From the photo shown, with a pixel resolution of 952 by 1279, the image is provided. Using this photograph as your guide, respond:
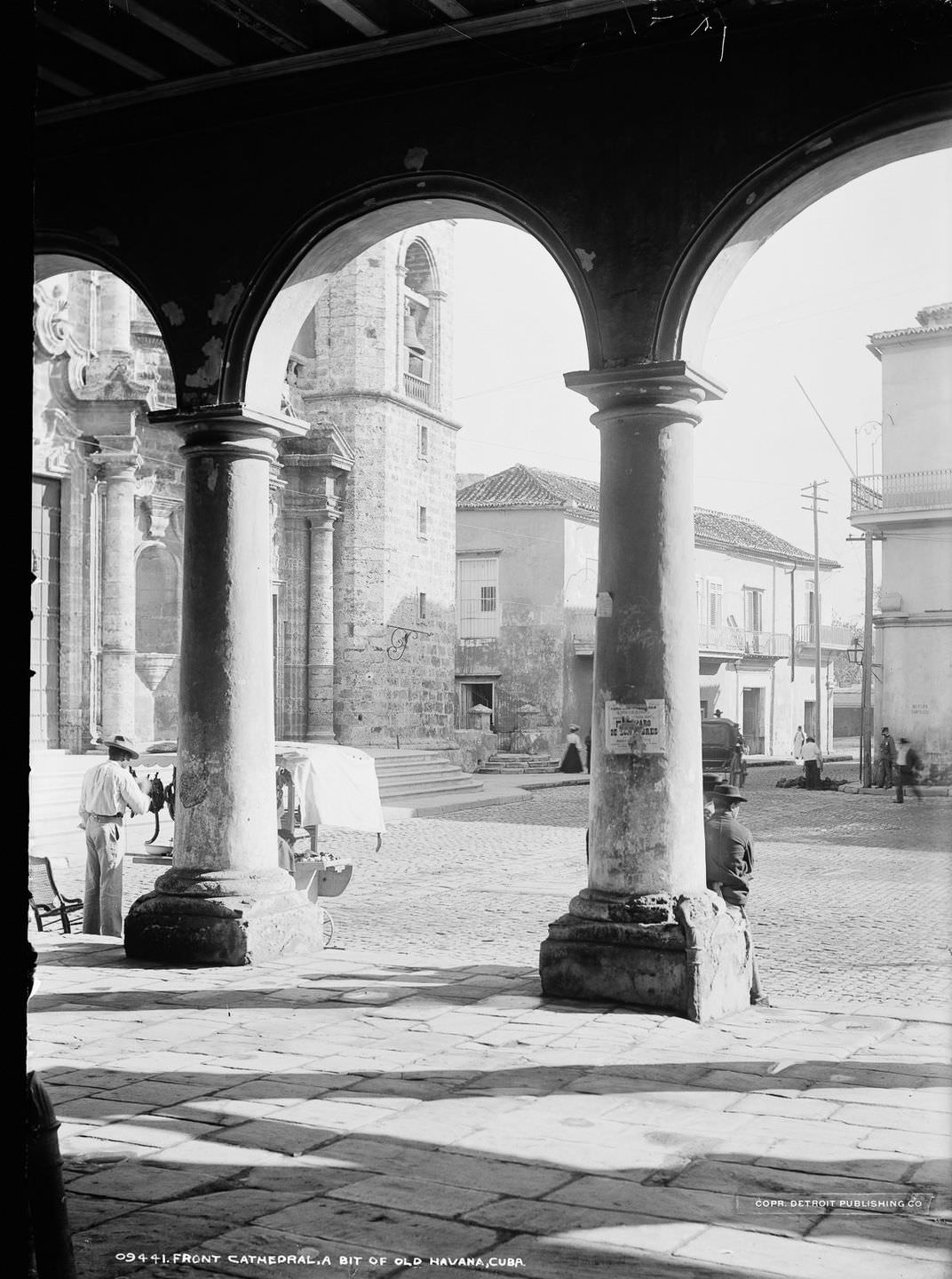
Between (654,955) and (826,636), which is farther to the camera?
(826,636)

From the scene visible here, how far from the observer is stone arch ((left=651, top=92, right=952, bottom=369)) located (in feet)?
19.2

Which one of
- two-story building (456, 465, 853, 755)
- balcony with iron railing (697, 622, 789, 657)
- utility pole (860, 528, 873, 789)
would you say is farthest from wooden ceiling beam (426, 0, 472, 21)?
balcony with iron railing (697, 622, 789, 657)

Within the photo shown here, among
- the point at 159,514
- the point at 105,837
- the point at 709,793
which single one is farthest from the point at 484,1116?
the point at 159,514

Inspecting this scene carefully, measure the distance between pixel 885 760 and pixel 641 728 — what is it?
63.6 feet

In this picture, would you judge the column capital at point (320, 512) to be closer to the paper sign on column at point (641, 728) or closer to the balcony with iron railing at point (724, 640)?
the balcony with iron railing at point (724, 640)

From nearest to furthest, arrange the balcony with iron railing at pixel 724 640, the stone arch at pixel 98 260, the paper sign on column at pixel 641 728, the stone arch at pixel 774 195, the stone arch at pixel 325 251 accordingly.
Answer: the stone arch at pixel 774 195, the paper sign on column at pixel 641 728, the stone arch at pixel 325 251, the stone arch at pixel 98 260, the balcony with iron railing at pixel 724 640

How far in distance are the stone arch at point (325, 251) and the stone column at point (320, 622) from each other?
54.1 ft

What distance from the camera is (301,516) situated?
79.3 ft

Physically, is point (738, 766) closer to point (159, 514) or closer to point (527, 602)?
point (527, 602)

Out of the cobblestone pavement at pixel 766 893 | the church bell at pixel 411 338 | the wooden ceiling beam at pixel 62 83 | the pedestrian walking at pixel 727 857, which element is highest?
the church bell at pixel 411 338

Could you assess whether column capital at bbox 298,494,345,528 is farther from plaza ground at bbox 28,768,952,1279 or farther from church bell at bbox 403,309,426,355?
plaza ground at bbox 28,768,952,1279

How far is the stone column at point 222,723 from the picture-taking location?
7.25m

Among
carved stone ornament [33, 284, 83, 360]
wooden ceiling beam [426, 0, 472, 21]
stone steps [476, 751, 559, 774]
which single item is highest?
carved stone ornament [33, 284, 83, 360]

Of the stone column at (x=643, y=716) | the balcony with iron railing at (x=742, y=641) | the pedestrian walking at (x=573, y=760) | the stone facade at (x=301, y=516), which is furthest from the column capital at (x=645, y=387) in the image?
the balcony with iron railing at (x=742, y=641)
